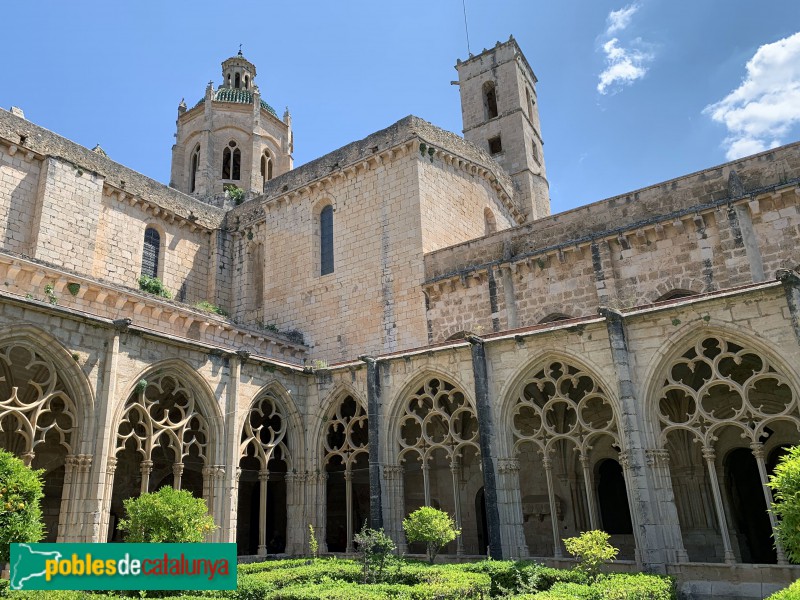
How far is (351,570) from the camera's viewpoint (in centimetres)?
995

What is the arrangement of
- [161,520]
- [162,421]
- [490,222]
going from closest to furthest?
[161,520], [162,421], [490,222]

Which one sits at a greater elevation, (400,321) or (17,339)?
(400,321)

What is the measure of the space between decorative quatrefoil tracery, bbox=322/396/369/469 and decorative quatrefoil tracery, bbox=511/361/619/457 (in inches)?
139

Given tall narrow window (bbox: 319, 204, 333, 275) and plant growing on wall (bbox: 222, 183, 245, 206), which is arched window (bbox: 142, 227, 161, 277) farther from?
tall narrow window (bbox: 319, 204, 333, 275)

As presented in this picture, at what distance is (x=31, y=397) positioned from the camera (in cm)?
1253

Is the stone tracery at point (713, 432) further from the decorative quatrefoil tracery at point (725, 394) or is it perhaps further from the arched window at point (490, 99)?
the arched window at point (490, 99)

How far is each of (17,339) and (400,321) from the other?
1068 cm

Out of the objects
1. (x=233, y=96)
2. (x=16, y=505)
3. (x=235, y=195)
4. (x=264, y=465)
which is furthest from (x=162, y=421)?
(x=233, y=96)

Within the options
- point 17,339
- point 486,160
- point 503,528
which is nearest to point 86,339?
point 17,339

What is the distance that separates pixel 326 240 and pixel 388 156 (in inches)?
140

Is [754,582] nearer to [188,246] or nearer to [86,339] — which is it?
[86,339]

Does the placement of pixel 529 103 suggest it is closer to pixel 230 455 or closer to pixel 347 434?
pixel 347 434

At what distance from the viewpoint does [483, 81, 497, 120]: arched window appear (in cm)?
3075

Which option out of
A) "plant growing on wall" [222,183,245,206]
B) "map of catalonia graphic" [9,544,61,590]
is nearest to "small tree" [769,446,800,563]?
"map of catalonia graphic" [9,544,61,590]
